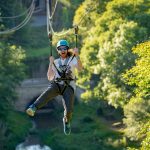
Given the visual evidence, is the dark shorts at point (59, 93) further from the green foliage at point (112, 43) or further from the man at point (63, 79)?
the green foliage at point (112, 43)

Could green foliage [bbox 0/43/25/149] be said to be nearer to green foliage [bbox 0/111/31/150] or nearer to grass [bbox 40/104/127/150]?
green foliage [bbox 0/111/31/150]

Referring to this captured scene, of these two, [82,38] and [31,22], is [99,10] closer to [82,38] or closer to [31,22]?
[82,38]

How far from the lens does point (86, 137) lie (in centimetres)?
4728

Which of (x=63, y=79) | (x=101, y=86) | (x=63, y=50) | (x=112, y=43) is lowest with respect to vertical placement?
(x=101, y=86)

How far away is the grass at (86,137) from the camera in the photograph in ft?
149

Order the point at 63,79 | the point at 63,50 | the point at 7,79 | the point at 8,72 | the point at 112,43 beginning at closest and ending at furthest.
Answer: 1. the point at 63,50
2. the point at 63,79
3. the point at 112,43
4. the point at 7,79
5. the point at 8,72

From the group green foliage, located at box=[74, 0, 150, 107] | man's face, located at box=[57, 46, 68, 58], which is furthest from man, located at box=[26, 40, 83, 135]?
green foliage, located at box=[74, 0, 150, 107]

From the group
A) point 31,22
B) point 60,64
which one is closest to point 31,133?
point 31,22

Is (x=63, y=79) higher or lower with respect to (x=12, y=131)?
higher

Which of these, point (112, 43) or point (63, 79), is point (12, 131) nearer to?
point (112, 43)

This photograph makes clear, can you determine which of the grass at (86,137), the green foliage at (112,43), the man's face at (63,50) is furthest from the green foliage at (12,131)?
the man's face at (63,50)

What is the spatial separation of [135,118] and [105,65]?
4559 millimetres

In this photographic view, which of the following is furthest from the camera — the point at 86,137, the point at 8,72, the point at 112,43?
the point at 8,72

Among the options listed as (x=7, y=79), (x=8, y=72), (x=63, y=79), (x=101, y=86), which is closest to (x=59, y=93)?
(x=63, y=79)
